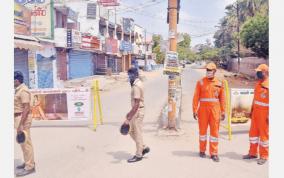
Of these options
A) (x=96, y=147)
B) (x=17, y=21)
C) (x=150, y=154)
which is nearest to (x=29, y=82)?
(x=17, y=21)

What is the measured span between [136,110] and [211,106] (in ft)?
4.17

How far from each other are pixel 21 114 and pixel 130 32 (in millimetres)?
37462

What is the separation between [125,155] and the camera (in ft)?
17.7

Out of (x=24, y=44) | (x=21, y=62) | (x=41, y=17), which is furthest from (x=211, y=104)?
(x=41, y=17)

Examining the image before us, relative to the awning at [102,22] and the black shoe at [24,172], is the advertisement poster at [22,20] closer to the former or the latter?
the black shoe at [24,172]

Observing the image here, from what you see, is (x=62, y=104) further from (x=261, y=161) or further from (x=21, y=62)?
(x=21, y=62)

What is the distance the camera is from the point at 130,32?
135ft

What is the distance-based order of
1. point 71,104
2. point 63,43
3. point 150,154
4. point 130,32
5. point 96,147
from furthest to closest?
point 130,32 < point 63,43 < point 71,104 < point 96,147 < point 150,154

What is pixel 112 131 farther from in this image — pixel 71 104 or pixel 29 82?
pixel 29 82

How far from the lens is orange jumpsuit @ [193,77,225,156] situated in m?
5.04

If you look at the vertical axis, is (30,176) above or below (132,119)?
below

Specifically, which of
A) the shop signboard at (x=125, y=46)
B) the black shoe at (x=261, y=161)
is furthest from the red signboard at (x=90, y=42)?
the black shoe at (x=261, y=161)

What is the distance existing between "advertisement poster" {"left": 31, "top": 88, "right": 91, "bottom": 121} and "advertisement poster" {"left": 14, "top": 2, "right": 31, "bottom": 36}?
788 centimetres

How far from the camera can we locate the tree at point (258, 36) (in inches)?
754
